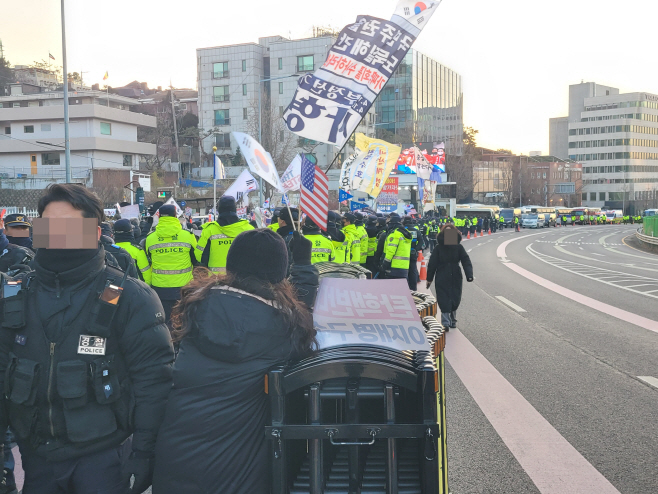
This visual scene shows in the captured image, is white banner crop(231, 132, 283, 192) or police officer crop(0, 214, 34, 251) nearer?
police officer crop(0, 214, 34, 251)

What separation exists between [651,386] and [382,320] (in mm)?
5500

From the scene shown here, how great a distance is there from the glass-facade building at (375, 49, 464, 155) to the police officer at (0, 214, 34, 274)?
7236cm

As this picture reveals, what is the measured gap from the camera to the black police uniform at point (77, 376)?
2.80 metres

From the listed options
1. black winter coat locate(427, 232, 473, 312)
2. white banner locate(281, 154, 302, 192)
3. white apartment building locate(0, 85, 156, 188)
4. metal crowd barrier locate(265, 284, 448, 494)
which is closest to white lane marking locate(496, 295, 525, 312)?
black winter coat locate(427, 232, 473, 312)

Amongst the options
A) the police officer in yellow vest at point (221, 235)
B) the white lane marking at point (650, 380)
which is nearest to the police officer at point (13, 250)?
the police officer in yellow vest at point (221, 235)

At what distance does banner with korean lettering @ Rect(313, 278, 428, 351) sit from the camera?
340 cm

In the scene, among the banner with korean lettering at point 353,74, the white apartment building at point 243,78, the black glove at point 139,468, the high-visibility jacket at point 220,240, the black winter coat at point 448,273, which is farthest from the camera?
the white apartment building at point 243,78

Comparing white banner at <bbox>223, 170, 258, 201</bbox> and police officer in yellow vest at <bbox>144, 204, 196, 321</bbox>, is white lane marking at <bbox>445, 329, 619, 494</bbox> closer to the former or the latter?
police officer in yellow vest at <bbox>144, 204, 196, 321</bbox>

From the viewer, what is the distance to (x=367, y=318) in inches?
137

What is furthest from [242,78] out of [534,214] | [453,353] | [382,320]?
[382,320]

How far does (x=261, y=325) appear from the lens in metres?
3.05

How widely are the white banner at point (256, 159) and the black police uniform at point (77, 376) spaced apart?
5.95m

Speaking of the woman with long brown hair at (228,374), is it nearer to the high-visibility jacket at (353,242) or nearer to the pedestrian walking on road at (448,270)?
the pedestrian walking on road at (448,270)

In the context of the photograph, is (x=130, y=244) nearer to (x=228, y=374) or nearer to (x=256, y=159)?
(x=256, y=159)
